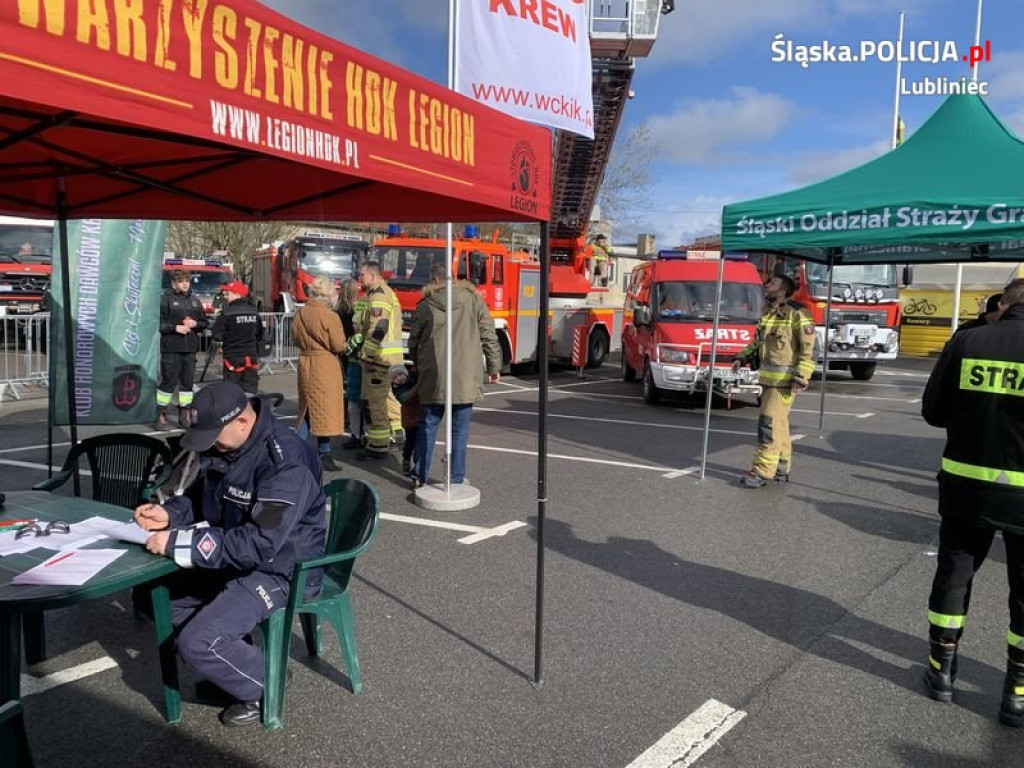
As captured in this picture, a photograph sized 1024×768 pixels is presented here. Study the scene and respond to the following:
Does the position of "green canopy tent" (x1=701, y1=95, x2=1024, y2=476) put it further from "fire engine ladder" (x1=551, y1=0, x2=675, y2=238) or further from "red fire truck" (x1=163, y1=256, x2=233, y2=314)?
"red fire truck" (x1=163, y1=256, x2=233, y2=314)

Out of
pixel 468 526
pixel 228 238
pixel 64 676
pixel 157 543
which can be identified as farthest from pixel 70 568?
pixel 228 238

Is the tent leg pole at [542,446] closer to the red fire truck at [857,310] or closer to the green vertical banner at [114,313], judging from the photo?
the green vertical banner at [114,313]

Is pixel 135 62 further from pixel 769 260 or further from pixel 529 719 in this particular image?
pixel 769 260

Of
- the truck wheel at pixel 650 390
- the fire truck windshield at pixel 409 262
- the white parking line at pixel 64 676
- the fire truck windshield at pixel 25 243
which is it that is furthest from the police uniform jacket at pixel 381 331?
the fire truck windshield at pixel 25 243

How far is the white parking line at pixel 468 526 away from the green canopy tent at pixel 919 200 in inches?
124

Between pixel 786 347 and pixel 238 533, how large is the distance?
519cm

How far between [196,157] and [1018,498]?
3.99 meters

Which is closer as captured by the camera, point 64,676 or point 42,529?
point 42,529

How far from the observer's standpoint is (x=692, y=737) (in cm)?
298

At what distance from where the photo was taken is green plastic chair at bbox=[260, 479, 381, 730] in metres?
2.91

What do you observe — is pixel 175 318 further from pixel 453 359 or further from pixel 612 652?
pixel 612 652

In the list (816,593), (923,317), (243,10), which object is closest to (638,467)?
(816,593)

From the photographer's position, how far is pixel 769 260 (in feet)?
55.0

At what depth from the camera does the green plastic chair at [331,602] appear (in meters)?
2.91
